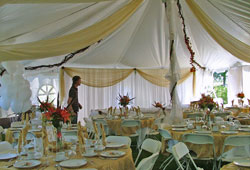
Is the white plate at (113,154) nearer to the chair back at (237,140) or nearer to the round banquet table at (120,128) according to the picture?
the chair back at (237,140)

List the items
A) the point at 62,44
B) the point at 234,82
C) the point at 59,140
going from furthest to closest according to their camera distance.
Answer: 1. the point at 234,82
2. the point at 62,44
3. the point at 59,140

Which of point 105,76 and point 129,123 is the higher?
point 105,76

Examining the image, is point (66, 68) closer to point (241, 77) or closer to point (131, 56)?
point (131, 56)

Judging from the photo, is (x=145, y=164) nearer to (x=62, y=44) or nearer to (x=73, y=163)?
(x=73, y=163)

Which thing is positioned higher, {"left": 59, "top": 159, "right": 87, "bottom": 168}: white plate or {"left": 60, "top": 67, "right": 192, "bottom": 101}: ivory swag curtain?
{"left": 60, "top": 67, "right": 192, "bottom": 101}: ivory swag curtain

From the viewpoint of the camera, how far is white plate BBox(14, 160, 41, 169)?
244 centimetres

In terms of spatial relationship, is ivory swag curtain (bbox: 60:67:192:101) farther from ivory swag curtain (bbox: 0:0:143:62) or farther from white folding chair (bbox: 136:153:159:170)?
white folding chair (bbox: 136:153:159:170)

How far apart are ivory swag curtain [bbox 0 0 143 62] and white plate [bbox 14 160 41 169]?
6.64 feet

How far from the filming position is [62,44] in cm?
459

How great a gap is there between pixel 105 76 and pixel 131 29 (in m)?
3.22

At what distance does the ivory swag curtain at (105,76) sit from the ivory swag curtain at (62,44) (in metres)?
5.56

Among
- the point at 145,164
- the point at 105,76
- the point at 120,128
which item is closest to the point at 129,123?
the point at 120,128

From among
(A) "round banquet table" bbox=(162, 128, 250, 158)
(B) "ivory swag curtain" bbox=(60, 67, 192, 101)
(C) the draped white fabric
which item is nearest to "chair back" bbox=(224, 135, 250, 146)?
(A) "round banquet table" bbox=(162, 128, 250, 158)

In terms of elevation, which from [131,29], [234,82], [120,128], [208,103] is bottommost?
[120,128]
